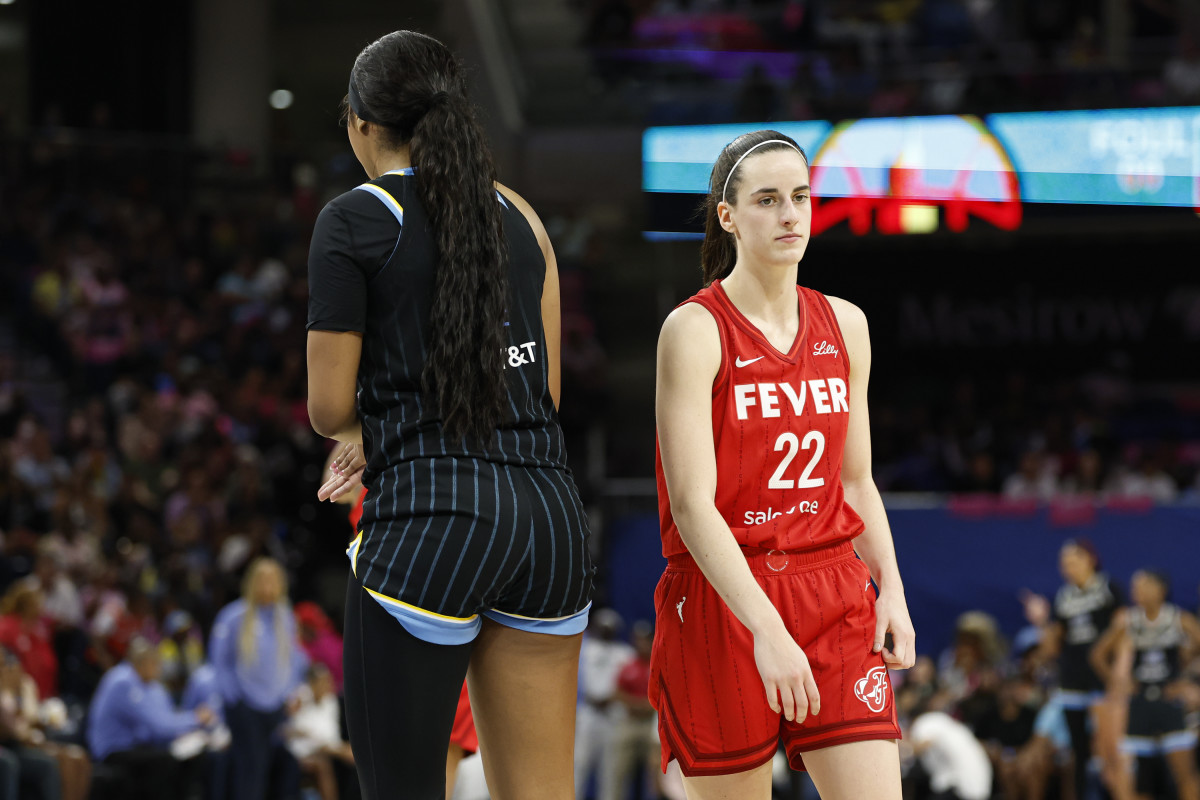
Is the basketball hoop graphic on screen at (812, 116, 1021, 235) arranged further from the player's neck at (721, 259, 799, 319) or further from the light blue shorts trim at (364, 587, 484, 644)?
the light blue shorts trim at (364, 587, 484, 644)

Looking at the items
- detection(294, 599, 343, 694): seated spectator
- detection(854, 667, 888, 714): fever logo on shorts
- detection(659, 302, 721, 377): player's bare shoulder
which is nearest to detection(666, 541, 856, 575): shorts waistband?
detection(854, 667, 888, 714): fever logo on shorts

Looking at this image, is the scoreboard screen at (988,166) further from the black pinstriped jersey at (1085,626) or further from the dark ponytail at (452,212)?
the dark ponytail at (452,212)

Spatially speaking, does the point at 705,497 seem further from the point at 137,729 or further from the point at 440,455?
the point at 137,729

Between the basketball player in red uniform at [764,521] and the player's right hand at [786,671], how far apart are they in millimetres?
78

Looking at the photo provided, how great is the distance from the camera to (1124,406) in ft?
49.5

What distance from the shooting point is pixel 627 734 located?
961cm

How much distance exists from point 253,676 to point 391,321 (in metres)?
7.16

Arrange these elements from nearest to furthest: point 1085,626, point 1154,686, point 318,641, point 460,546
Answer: point 460,546 → point 1154,686 → point 1085,626 → point 318,641

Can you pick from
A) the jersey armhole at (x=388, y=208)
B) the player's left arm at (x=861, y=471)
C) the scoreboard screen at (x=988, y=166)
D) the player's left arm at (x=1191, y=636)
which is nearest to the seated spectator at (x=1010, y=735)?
the player's left arm at (x=1191, y=636)

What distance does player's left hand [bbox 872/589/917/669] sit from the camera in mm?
2680

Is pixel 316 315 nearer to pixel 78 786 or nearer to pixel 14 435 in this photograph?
pixel 78 786

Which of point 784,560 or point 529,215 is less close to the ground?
point 529,215

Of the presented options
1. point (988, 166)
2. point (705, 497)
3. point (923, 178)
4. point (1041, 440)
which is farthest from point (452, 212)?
point (1041, 440)

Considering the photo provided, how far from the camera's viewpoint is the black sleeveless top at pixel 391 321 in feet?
7.18
